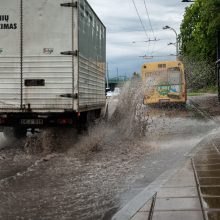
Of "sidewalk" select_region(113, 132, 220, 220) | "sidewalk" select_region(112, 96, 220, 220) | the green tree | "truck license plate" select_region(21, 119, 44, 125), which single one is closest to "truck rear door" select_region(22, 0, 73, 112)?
"truck license plate" select_region(21, 119, 44, 125)

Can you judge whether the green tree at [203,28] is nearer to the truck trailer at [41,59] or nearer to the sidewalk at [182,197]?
the truck trailer at [41,59]

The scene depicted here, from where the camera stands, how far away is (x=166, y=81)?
29.6 metres

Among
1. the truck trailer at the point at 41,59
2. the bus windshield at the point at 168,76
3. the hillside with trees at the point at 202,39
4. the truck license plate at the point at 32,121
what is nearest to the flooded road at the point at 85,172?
the truck license plate at the point at 32,121

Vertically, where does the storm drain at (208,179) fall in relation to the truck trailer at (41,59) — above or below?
below

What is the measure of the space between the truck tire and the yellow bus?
47.5 feet

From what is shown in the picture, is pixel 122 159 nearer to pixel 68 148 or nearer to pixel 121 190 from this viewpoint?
pixel 68 148

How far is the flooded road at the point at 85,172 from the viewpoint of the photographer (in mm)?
6691

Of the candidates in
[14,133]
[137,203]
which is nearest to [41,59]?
[14,133]

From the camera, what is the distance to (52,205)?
6836mm

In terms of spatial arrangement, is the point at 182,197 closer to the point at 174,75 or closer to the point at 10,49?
the point at 10,49

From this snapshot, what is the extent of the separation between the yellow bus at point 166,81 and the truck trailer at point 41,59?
16541mm

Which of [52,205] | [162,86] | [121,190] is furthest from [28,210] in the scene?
[162,86]

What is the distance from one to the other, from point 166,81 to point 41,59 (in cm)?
1824

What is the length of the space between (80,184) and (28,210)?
178 centimetres
